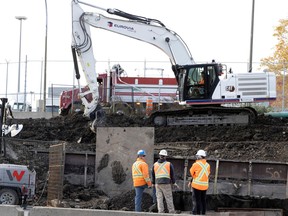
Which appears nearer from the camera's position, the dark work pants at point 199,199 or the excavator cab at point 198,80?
the dark work pants at point 199,199

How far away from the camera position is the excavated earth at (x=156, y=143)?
18.6 m

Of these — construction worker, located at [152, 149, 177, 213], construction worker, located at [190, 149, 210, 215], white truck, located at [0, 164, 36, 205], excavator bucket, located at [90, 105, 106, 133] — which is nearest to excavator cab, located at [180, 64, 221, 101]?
excavator bucket, located at [90, 105, 106, 133]

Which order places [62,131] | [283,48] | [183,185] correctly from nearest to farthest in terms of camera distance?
[183,185] < [62,131] < [283,48]

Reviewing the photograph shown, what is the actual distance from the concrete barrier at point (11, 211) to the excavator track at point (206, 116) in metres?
16.3

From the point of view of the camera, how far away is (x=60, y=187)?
1830 cm

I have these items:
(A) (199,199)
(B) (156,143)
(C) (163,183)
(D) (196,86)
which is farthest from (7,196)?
(D) (196,86)

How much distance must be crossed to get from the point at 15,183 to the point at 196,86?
458 inches

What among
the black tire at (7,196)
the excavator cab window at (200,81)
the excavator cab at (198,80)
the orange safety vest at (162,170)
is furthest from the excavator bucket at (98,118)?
the orange safety vest at (162,170)

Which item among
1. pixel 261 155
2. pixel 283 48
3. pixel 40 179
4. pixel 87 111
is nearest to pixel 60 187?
pixel 40 179

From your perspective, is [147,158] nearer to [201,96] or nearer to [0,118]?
[0,118]

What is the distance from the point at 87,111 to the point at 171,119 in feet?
11.4

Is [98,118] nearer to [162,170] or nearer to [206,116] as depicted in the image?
[206,116]

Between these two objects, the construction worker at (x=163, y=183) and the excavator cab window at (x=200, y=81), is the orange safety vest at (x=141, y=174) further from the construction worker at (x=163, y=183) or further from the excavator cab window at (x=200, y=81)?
the excavator cab window at (x=200, y=81)

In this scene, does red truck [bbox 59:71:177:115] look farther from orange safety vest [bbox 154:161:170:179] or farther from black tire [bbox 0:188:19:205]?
orange safety vest [bbox 154:161:170:179]
